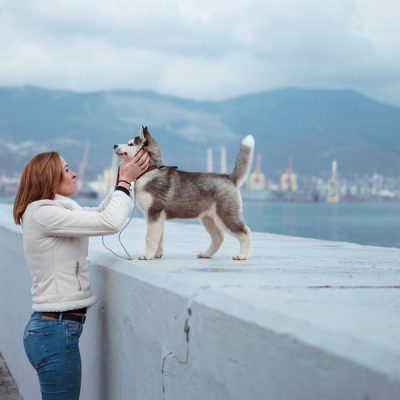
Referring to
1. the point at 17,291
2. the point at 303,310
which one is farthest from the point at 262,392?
the point at 17,291

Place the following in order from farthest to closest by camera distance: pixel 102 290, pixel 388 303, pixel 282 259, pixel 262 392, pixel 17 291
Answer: pixel 17 291 < pixel 282 259 < pixel 102 290 < pixel 388 303 < pixel 262 392

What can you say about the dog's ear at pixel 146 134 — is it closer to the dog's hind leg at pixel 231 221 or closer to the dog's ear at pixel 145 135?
the dog's ear at pixel 145 135

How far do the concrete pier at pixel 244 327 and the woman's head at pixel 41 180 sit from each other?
51 cm

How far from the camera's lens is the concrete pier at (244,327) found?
2064 mm

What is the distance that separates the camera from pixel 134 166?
159 inches

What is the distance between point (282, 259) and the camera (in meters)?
4.62

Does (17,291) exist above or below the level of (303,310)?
below

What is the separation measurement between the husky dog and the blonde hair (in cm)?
43

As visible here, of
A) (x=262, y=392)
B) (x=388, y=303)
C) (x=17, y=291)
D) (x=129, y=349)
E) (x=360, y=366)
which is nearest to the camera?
(x=360, y=366)

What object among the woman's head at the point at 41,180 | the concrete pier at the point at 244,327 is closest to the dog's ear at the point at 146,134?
the woman's head at the point at 41,180

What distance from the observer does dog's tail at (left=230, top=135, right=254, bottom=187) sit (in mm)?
4301

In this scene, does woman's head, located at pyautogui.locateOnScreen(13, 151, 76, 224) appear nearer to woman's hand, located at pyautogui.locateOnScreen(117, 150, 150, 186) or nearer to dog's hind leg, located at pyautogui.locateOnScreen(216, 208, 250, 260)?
woman's hand, located at pyautogui.locateOnScreen(117, 150, 150, 186)

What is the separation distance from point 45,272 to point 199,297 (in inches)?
47.2

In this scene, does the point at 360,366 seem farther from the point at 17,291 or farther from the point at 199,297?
the point at 17,291
